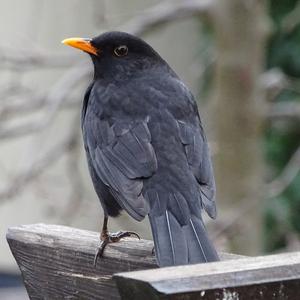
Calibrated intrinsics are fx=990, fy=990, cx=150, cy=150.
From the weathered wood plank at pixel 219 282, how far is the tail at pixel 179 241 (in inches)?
22.8

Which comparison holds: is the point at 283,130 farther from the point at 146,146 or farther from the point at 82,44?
the point at 146,146

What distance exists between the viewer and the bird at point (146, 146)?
310 centimetres

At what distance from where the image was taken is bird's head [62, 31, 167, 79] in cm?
391

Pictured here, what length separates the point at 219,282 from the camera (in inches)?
75.8

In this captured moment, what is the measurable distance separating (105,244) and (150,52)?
4.19ft

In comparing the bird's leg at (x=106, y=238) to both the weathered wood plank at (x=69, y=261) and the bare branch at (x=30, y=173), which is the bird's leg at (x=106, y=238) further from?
the bare branch at (x=30, y=173)

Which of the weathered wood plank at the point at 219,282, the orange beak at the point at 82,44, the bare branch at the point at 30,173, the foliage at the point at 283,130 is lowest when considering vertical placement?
the foliage at the point at 283,130

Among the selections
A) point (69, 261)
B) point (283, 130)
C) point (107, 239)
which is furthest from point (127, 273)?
point (283, 130)

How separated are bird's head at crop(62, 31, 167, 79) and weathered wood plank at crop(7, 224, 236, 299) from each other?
3.43 feet

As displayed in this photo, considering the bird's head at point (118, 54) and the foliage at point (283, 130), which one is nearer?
the bird's head at point (118, 54)

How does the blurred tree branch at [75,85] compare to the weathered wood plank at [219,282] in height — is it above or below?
below

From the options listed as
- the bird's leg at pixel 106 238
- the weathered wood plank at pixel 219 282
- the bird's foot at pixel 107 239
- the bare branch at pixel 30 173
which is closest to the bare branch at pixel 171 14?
the bare branch at pixel 30 173

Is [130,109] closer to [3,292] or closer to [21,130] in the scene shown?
[21,130]

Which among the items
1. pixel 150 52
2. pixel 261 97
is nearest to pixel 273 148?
pixel 261 97
